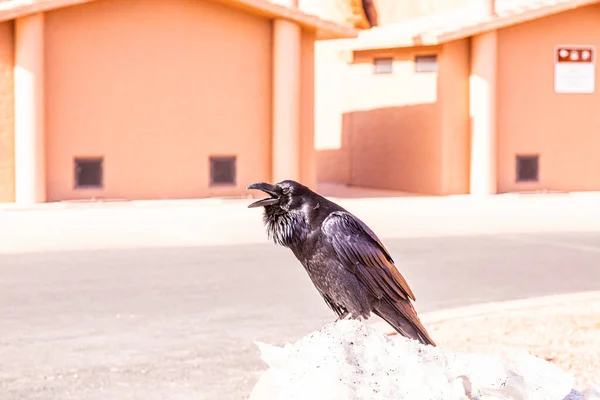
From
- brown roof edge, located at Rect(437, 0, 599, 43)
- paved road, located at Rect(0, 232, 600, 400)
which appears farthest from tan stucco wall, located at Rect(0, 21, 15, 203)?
brown roof edge, located at Rect(437, 0, 599, 43)

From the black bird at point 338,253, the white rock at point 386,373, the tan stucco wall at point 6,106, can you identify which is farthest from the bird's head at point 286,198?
the tan stucco wall at point 6,106

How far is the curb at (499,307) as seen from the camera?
7.22 m

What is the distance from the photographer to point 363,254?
3.11 metres

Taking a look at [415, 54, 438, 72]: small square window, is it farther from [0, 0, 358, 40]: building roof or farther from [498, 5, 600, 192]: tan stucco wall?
[0, 0, 358, 40]: building roof

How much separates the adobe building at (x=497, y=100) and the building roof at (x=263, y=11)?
2.64 metres

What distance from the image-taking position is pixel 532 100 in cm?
2484

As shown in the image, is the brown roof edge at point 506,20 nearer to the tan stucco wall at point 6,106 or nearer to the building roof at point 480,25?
the building roof at point 480,25

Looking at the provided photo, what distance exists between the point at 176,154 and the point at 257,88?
101 inches

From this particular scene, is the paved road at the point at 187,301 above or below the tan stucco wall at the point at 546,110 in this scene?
below

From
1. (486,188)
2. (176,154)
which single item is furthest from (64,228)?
(486,188)

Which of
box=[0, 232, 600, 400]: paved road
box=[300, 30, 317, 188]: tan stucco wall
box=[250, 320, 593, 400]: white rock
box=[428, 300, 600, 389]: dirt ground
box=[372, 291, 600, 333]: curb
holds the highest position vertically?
box=[300, 30, 317, 188]: tan stucco wall

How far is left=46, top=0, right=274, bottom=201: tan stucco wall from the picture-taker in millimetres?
20734

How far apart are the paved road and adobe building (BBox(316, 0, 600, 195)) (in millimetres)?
10246

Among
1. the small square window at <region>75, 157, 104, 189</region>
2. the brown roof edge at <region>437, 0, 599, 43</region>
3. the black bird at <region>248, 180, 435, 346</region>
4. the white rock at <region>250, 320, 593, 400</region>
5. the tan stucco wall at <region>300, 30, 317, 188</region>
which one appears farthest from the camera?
the brown roof edge at <region>437, 0, 599, 43</region>
